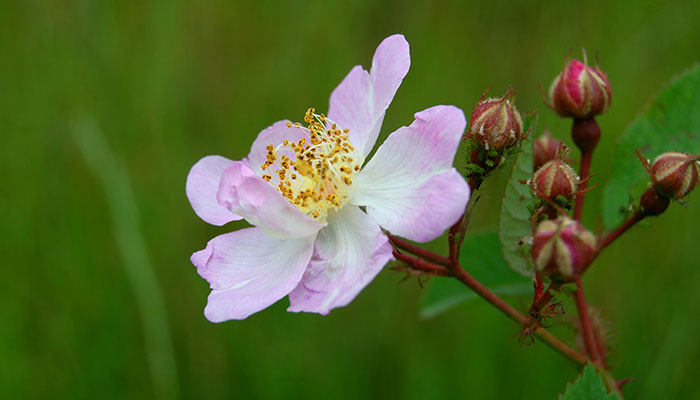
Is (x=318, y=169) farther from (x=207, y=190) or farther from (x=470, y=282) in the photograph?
Answer: (x=470, y=282)

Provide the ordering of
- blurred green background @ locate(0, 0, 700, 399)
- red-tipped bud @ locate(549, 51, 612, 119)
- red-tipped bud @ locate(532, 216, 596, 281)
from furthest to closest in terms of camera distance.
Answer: blurred green background @ locate(0, 0, 700, 399) → red-tipped bud @ locate(549, 51, 612, 119) → red-tipped bud @ locate(532, 216, 596, 281)

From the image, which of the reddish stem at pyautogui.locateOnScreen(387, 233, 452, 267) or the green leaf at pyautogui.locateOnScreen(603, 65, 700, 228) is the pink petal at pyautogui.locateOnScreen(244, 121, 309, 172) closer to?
the reddish stem at pyautogui.locateOnScreen(387, 233, 452, 267)

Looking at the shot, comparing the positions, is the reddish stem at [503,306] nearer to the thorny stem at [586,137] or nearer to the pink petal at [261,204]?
the pink petal at [261,204]

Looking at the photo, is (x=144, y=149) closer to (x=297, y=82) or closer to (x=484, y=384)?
(x=297, y=82)

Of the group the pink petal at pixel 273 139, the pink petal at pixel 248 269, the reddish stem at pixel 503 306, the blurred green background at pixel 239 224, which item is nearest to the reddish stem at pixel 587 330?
the reddish stem at pixel 503 306

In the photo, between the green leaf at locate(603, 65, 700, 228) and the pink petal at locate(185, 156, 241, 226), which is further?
the green leaf at locate(603, 65, 700, 228)

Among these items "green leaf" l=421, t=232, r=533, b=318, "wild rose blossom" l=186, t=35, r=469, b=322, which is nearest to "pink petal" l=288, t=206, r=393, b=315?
"wild rose blossom" l=186, t=35, r=469, b=322
